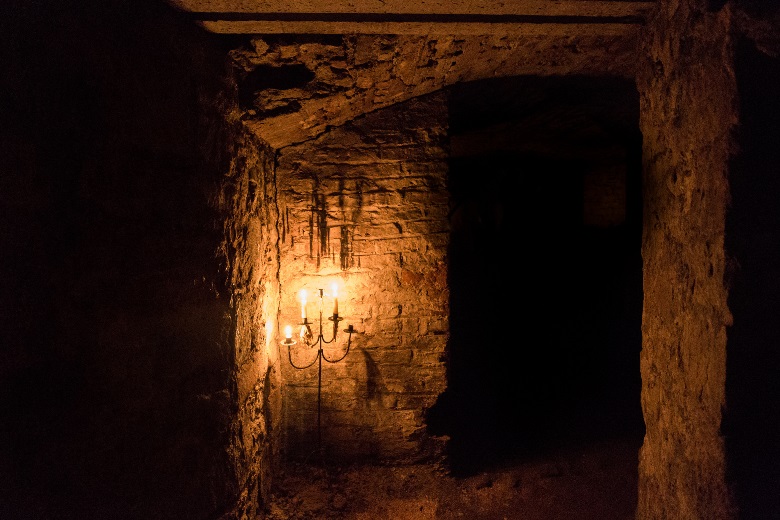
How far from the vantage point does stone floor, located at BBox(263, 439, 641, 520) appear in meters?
2.88

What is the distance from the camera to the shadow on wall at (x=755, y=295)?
1.32 metres

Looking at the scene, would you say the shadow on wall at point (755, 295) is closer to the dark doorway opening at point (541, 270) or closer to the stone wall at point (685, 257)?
the stone wall at point (685, 257)

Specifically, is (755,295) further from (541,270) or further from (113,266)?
(541,270)

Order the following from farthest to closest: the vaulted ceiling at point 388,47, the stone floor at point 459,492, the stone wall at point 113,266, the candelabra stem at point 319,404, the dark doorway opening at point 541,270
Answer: the dark doorway opening at point 541,270
the candelabra stem at point 319,404
the stone floor at point 459,492
the vaulted ceiling at point 388,47
the stone wall at point 113,266

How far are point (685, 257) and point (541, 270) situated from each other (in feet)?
18.9

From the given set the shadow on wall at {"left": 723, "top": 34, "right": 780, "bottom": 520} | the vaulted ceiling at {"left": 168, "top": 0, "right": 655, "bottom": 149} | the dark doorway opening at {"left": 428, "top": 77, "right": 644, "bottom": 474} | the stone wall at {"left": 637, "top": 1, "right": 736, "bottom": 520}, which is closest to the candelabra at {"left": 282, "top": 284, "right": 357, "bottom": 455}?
the dark doorway opening at {"left": 428, "top": 77, "right": 644, "bottom": 474}

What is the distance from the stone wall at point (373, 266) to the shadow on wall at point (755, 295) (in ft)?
6.15

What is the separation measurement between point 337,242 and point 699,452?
7.75 ft

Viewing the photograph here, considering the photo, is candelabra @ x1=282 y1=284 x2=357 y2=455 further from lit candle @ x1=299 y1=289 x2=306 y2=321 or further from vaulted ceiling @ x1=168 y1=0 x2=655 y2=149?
vaulted ceiling @ x1=168 y1=0 x2=655 y2=149

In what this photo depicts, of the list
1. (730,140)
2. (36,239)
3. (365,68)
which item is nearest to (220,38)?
(365,68)

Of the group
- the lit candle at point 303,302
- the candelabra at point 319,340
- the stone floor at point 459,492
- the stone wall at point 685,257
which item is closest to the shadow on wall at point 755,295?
the stone wall at point 685,257

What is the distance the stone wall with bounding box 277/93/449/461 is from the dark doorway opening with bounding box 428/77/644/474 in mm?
353

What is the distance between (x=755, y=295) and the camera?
52.4 inches

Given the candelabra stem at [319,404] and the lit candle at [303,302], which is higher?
the lit candle at [303,302]
